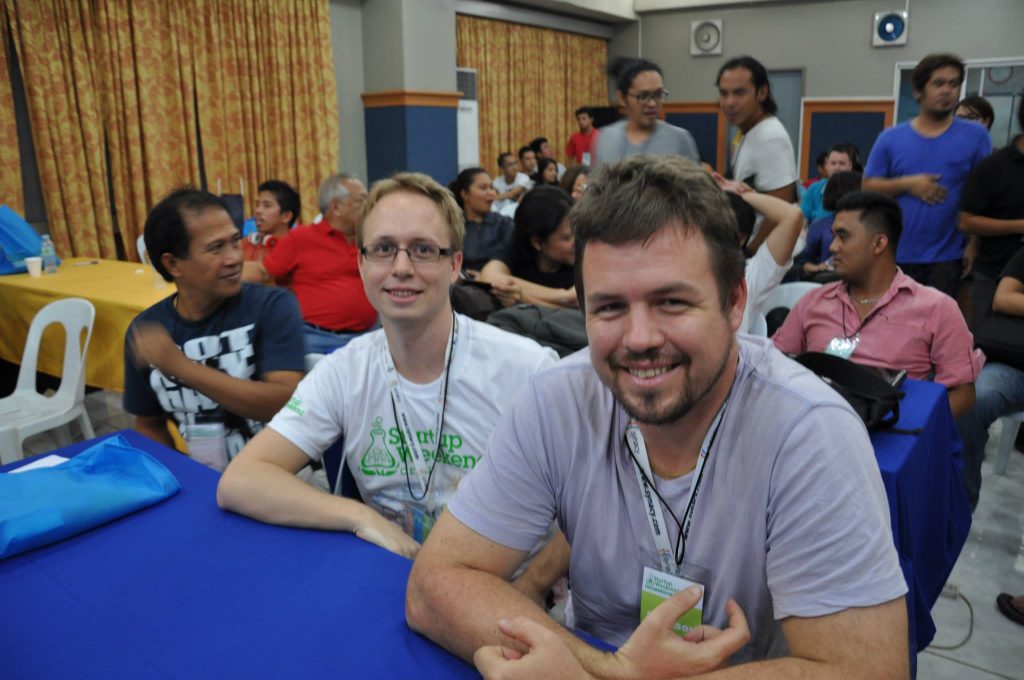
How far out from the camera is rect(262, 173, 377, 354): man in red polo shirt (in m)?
3.59

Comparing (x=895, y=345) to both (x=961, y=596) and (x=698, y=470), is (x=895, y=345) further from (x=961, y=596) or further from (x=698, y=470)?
(x=698, y=470)

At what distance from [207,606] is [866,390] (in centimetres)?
147

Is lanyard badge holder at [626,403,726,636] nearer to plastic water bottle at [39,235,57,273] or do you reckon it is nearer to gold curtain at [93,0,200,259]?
plastic water bottle at [39,235,57,273]

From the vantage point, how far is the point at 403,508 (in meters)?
1.60

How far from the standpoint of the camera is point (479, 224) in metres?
3.89

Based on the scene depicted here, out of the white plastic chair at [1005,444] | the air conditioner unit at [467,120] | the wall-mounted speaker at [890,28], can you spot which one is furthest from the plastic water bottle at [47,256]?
the wall-mounted speaker at [890,28]

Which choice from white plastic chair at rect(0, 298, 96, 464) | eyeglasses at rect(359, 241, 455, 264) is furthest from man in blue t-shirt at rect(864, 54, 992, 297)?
white plastic chair at rect(0, 298, 96, 464)

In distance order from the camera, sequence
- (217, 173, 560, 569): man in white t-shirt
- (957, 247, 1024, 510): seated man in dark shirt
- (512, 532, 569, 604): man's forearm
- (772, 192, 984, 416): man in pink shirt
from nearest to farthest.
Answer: (512, 532, 569, 604): man's forearm → (217, 173, 560, 569): man in white t-shirt → (772, 192, 984, 416): man in pink shirt → (957, 247, 1024, 510): seated man in dark shirt

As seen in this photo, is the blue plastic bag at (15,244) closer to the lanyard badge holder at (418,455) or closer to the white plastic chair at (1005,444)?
the lanyard badge holder at (418,455)

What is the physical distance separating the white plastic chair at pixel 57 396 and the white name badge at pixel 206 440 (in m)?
1.29

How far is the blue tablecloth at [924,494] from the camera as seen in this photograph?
1.57m

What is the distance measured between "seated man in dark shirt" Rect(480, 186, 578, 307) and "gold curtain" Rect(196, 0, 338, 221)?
3.76 metres

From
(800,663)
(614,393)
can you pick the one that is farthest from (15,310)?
(800,663)

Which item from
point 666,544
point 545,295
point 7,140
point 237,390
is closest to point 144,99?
point 7,140
